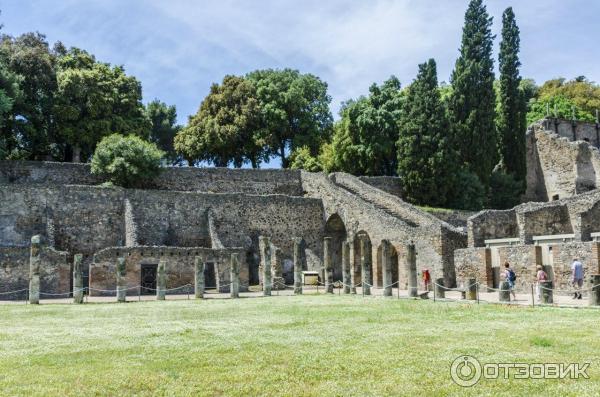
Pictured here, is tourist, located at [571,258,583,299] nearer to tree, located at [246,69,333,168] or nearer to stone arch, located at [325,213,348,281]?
stone arch, located at [325,213,348,281]

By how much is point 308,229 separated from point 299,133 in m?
16.2

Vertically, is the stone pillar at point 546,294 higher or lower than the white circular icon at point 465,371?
higher

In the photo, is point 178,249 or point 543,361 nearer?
point 543,361

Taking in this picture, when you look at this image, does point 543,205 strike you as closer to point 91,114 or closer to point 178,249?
point 178,249

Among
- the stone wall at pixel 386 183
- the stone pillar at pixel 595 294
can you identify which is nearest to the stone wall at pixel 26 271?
the stone pillar at pixel 595 294

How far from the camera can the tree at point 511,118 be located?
157 ft

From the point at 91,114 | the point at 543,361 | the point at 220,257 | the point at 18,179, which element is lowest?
the point at 543,361

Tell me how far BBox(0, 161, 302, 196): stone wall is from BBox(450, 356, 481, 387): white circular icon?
3123 centimetres

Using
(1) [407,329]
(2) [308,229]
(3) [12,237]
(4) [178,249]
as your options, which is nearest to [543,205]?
(2) [308,229]

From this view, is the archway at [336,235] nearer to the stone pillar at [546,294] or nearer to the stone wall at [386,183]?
the stone wall at [386,183]

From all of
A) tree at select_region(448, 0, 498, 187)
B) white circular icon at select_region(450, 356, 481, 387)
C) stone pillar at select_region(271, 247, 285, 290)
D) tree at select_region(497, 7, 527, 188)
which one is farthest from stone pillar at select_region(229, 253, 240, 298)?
tree at select_region(497, 7, 527, 188)

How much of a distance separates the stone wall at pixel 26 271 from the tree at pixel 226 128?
76.8 feet

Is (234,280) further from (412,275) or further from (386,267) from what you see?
(412,275)

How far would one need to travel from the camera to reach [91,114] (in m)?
44.4
